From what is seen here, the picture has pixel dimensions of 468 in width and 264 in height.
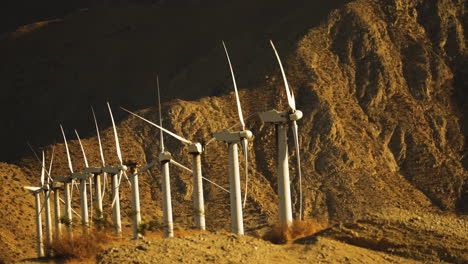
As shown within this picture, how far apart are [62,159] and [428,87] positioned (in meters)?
43.8

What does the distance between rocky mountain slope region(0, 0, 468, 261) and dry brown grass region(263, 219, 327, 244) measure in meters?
47.6

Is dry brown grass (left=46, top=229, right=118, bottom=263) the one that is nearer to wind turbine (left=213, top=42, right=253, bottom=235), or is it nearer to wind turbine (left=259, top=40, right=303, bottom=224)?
wind turbine (left=259, top=40, right=303, bottom=224)

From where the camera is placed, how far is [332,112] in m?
119

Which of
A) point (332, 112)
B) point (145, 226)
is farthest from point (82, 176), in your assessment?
point (332, 112)

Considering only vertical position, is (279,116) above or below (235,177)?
above

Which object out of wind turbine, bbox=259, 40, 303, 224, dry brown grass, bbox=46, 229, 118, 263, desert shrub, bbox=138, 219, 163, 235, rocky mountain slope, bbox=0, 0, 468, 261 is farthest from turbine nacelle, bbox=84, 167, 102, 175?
dry brown grass, bbox=46, 229, 118, 263

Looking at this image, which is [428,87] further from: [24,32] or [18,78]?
[24,32]

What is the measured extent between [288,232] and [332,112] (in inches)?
2717

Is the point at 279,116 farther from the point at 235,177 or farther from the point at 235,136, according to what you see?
the point at 235,136

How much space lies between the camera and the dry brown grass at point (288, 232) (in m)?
50.2

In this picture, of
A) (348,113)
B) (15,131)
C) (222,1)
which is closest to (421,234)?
(348,113)

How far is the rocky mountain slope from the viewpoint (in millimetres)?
109750

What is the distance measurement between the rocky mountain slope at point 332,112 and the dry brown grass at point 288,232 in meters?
47.6

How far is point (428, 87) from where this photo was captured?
12619 centimetres
